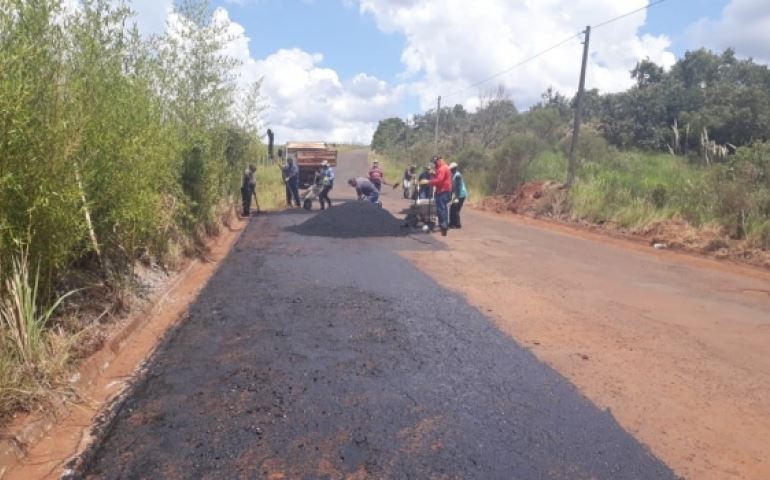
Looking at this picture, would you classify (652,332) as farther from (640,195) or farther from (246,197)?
(246,197)

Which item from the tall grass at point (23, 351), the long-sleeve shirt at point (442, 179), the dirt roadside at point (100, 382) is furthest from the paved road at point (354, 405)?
the long-sleeve shirt at point (442, 179)

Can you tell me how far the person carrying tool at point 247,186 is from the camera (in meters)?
18.1

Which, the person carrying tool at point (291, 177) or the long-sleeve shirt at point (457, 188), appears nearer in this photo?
the long-sleeve shirt at point (457, 188)

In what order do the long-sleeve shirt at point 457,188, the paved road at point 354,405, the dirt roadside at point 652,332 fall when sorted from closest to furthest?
1. the paved road at point 354,405
2. the dirt roadside at point 652,332
3. the long-sleeve shirt at point 457,188

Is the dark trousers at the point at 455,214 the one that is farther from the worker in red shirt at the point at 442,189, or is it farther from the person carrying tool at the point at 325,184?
the person carrying tool at the point at 325,184

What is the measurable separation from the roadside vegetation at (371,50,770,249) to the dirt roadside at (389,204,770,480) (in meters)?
2.47

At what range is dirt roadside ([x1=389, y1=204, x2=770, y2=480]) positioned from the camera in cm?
437

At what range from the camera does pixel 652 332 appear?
6.82 m

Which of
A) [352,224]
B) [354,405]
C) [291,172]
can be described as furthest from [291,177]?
[354,405]

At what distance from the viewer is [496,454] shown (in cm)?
395

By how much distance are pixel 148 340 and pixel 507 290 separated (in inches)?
184

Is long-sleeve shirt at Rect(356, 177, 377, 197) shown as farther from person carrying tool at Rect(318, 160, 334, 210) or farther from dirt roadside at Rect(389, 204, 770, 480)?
dirt roadside at Rect(389, 204, 770, 480)

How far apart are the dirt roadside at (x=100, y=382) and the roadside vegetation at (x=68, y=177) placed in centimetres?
26

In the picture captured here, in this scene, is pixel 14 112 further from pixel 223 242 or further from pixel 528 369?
pixel 223 242
